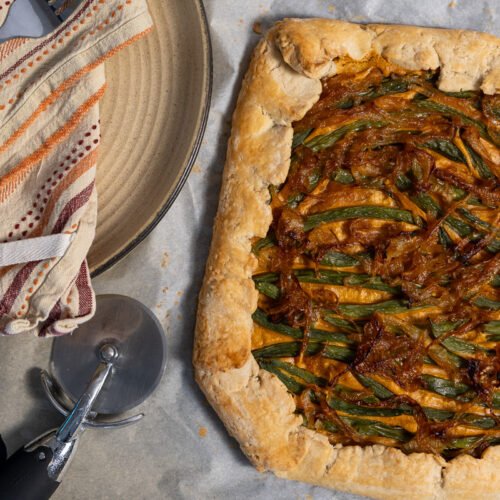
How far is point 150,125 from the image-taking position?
352 centimetres

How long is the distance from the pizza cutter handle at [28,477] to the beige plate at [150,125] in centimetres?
105

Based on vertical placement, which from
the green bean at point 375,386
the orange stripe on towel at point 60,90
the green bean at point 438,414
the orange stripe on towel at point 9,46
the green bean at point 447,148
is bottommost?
the green bean at point 438,414

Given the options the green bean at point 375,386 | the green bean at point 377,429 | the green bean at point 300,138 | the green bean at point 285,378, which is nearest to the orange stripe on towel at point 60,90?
the green bean at point 300,138

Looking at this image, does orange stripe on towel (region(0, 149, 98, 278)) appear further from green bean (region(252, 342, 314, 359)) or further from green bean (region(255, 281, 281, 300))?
green bean (region(252, 342, 314, 359))

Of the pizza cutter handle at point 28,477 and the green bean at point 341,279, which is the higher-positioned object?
the green bean at point 341,279

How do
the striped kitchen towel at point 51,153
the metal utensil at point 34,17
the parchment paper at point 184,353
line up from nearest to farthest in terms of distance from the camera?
the striped kitchen towel at point 51,153 → the metal utensil at point 34,17 → the parchment paper at point 184,353

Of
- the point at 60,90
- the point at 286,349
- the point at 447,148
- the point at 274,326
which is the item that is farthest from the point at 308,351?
the point at 60,90

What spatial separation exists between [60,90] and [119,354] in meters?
1.50

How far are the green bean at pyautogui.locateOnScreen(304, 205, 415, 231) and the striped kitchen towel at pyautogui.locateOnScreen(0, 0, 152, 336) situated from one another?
1126 mm

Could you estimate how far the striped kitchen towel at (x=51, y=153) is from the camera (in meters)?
3.04

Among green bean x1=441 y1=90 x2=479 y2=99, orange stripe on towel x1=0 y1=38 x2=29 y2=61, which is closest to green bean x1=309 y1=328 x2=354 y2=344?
green bean x1=441 y1=90 x2=479 y2=99

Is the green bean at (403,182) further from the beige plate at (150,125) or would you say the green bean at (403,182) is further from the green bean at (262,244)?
the beige plate at (150,125)

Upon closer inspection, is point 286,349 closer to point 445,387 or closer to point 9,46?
point 445,387

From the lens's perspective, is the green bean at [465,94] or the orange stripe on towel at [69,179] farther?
the green bean at [465,94]
